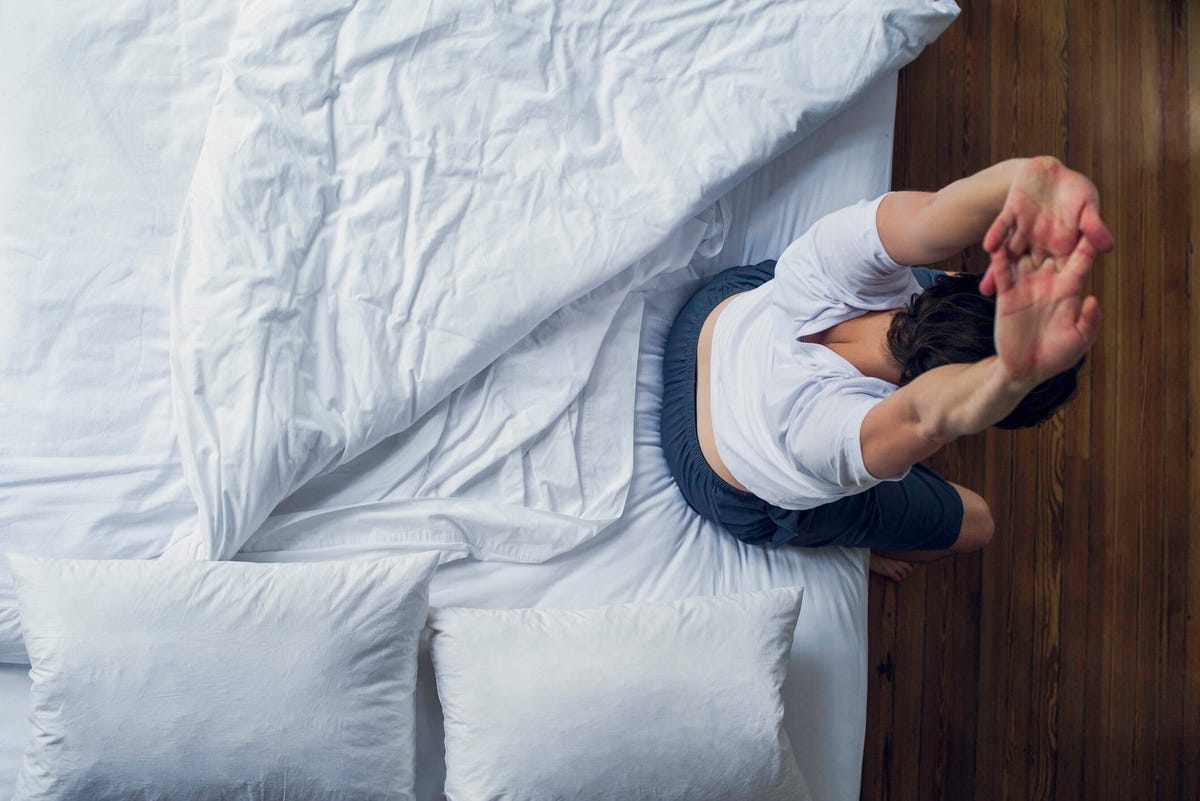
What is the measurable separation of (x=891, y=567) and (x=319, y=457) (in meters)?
1.16

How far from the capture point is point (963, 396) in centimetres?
79

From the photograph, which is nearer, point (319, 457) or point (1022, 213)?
point (1022, 213)

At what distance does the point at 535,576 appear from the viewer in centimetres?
125

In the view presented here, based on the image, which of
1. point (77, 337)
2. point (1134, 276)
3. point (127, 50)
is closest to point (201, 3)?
point (127, 50)

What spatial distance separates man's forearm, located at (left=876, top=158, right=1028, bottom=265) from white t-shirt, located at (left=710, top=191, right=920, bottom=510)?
0.02m

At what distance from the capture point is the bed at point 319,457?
1.13m

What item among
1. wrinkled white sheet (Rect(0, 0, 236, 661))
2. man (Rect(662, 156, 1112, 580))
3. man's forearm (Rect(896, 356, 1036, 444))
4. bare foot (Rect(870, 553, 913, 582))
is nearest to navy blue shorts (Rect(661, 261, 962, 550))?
man (Rect(662, 156, 1112, 580))

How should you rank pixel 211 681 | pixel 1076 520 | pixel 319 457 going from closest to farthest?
pixel 211 681 < pixel 319 457 < pixel 1076 520

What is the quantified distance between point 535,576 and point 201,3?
982mm

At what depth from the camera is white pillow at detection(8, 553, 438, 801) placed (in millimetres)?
1008

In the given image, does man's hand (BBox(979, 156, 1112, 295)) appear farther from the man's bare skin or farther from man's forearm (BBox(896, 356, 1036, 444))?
the man's bare skin

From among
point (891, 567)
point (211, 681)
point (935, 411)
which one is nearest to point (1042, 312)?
point (935, 411)

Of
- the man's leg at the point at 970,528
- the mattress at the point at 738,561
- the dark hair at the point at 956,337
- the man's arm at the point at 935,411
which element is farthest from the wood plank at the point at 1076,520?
the man's arm at the point at 935,411

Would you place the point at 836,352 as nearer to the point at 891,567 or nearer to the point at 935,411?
the point at 935,411
